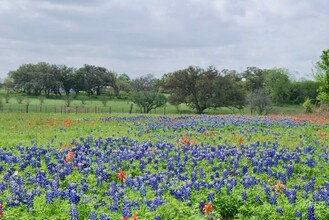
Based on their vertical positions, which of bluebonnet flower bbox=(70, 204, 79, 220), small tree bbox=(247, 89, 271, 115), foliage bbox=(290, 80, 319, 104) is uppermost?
foliage bbox=(290, 80, 319, 104)

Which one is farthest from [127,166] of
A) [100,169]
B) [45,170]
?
[45,170]

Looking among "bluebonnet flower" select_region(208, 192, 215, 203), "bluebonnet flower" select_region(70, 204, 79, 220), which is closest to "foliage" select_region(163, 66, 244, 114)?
"bluebonnet flower" select_region(208, 192, 215, 203)

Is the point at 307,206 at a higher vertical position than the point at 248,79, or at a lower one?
lower

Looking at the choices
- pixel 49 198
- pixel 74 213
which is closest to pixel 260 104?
pixel 49 198

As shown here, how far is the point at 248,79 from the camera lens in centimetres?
10462

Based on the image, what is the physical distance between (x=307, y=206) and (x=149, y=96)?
53.5 metres

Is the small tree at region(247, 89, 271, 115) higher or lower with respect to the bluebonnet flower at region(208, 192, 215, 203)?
higher

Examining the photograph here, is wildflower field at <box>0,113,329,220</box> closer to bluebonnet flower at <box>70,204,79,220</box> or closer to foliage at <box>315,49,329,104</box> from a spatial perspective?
bluebonnet flower at <box>70,204,79,220</box>

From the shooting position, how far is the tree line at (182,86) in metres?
63.0

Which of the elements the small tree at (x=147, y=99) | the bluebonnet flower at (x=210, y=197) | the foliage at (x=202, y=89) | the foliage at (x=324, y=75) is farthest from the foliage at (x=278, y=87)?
the bluebonnet flower at (x=210, y=197)

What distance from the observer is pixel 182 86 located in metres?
64.6

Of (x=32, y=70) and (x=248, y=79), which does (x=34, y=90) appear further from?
(x=248, y=79)

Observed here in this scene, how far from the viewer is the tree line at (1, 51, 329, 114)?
62969 millimetres

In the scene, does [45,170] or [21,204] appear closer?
[21,204]
